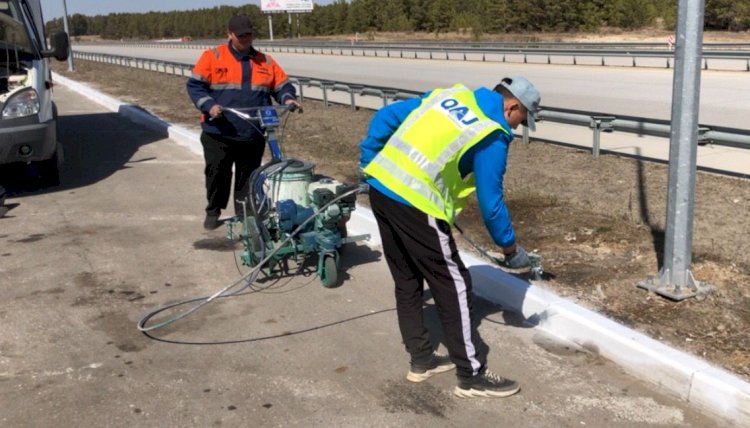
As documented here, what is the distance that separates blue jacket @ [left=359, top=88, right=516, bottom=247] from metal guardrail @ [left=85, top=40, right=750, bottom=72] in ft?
87.4

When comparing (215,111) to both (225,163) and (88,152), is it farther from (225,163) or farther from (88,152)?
(88,152)

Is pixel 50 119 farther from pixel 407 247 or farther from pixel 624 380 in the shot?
pixel 624 380

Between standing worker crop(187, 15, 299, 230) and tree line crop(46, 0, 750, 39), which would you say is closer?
standing worker crop(187, 15, 299, 230)

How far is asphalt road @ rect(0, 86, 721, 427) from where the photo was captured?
3.88 metres

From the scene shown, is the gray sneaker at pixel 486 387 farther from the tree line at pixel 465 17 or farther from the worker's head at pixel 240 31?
the tree line at pixel 465 17

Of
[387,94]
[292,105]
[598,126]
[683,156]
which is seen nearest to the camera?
[683,156]

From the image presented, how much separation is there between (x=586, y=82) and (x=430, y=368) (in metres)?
23.3

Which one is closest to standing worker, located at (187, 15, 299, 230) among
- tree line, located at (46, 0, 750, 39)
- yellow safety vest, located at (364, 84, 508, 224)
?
yellow safety vest, located at (364, 84, 508, 224)

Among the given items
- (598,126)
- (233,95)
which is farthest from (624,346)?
(598,126)

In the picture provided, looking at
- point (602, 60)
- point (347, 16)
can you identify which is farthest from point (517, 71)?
point (347, 16)

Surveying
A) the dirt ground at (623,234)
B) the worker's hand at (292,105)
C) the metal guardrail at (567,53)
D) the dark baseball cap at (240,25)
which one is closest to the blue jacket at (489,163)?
the dirt ground at (623,234)

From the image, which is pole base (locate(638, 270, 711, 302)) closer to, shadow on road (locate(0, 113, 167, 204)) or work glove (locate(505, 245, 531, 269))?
work glove (locate(505, 245, 531, 269))

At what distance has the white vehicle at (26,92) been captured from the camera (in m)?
8.66

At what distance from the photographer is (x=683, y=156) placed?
4.89 meters
